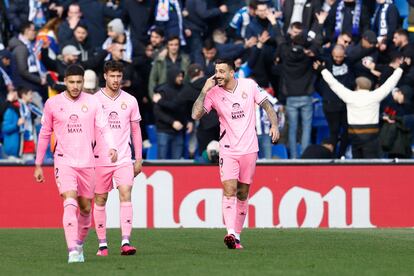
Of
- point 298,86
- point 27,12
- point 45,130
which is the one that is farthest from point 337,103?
point 45,130

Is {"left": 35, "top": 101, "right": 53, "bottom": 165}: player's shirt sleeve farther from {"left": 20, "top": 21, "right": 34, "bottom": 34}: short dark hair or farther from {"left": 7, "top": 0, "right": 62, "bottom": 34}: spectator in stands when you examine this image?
{"left": 7, "top": 0, "right": 62, "bottom": 34}: spectator in stands

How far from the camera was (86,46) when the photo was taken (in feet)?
79.8

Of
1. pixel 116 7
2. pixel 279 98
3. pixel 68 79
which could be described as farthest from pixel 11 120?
pixel 68 79

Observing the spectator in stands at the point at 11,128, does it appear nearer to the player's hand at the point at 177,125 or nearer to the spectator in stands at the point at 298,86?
the player's hand at the point at 177,125

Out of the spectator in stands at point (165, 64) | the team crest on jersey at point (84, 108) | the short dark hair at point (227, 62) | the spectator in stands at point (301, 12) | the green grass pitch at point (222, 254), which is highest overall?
the spectator in stands at point (301, 12)

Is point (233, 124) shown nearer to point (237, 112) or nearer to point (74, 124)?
point (237, 112)

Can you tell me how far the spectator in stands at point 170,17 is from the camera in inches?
978

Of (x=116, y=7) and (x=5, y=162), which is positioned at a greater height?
(x=116, y=7)

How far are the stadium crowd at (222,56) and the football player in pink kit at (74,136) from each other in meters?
8.39

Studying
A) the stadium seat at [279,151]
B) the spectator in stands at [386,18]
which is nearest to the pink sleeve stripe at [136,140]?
the stadium seat at [279,151]

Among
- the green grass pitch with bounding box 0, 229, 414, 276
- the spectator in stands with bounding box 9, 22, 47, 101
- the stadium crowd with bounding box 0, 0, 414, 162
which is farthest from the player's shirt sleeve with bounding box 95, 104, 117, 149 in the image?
the spectator in stands with bounding box 9, 22, 47, 101

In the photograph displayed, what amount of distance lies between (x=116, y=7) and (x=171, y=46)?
213 centimetres

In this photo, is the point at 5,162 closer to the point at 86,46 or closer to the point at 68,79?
the point at 86,46

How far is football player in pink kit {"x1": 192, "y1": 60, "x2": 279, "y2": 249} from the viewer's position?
15516 millimetres
